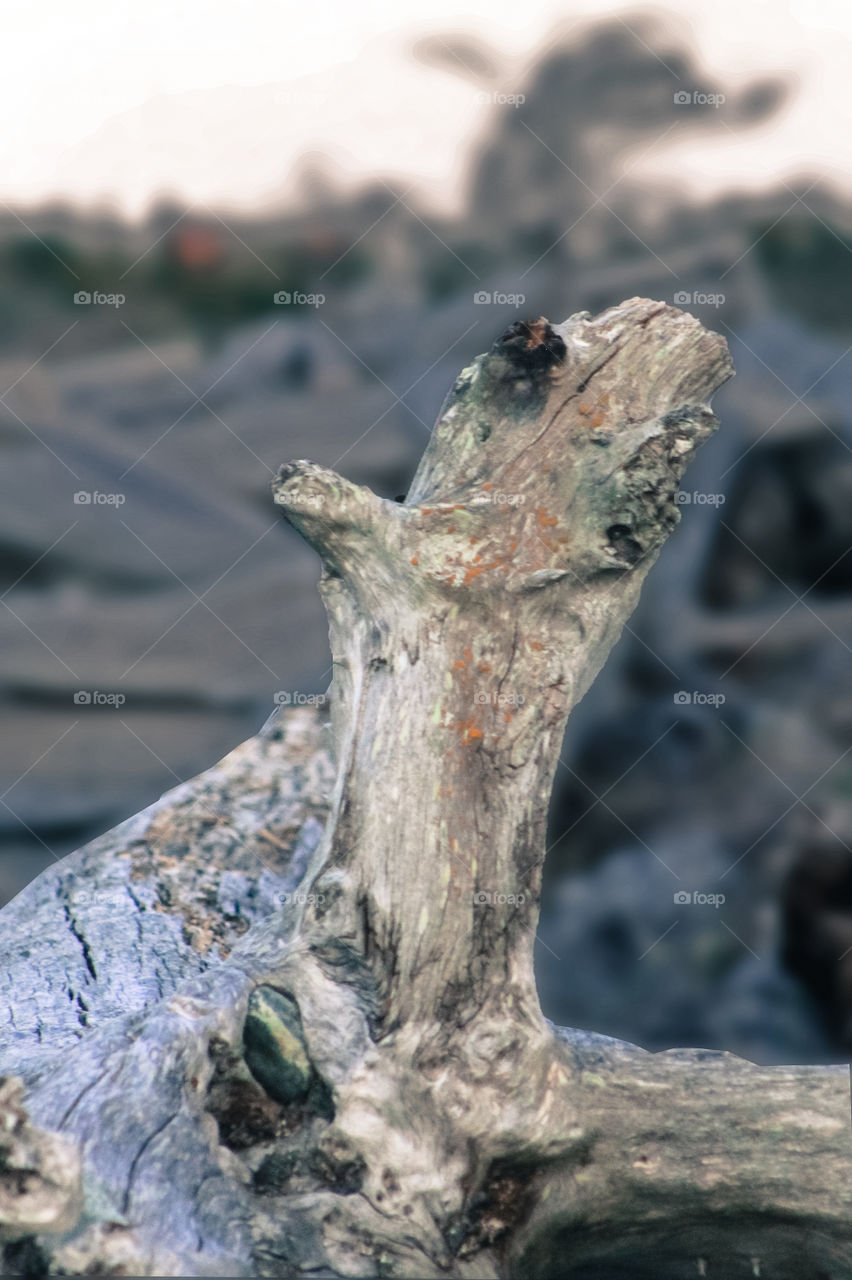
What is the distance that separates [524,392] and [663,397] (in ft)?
0.93

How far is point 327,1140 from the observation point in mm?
1465

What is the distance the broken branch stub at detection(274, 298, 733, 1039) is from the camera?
168cm

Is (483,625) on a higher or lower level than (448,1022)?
higher

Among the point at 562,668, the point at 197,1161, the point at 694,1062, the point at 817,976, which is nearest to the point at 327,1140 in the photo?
the point at 197,1161

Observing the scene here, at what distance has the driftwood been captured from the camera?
142 cm

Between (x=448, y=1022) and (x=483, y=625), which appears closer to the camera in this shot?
(x=448, y=1022)

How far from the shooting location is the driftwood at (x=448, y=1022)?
1.42m

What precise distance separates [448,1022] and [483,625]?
26.8 inches

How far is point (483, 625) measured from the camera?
71.8 inches

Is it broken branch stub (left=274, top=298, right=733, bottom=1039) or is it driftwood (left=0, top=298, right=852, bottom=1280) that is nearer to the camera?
driftwood (left=0, top=298, right=852, bottom=1280)

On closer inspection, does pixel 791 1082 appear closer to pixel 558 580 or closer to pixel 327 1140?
pixel 327 1140

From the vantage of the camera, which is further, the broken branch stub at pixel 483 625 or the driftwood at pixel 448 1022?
the broken branch stub at pixel 483 625

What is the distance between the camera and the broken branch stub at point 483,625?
1.68 meters

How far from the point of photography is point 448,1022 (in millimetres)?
1617
